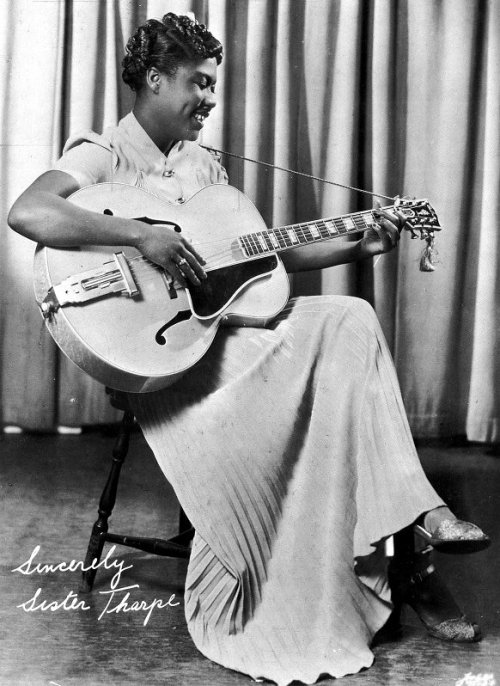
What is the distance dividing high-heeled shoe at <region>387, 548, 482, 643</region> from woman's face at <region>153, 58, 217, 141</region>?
108cm

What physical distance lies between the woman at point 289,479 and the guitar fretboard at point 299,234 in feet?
0.23

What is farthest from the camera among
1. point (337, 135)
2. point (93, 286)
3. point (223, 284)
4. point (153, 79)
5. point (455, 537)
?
point (337, 135)

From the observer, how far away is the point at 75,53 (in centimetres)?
270

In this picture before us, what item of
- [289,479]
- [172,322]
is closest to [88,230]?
[172,322]

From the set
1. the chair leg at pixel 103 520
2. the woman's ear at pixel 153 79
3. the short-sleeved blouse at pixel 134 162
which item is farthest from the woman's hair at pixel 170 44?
the chair leg at pixel 103 520

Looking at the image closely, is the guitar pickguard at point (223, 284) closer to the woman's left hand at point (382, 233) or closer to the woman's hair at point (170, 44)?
the woman's left hand at point (382, 233)

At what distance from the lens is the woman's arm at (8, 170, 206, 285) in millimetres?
1591

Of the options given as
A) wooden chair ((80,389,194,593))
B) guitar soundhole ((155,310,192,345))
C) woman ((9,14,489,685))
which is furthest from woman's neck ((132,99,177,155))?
wooden chair ((80,389,194,593))

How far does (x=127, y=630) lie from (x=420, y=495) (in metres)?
0.64

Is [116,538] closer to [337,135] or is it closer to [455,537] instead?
[455,537]

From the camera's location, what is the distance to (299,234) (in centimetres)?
175

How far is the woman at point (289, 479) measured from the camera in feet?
4.94

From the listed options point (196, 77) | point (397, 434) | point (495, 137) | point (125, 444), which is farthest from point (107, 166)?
point (495, 137)

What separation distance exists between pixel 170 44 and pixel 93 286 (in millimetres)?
615
